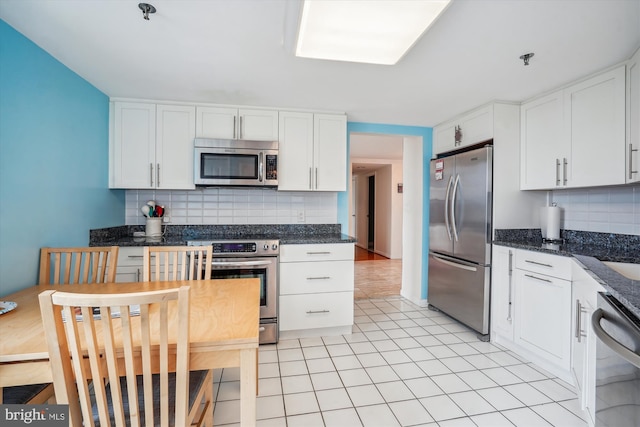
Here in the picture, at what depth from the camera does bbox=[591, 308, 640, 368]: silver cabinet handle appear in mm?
881

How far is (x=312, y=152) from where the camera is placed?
3068 mm

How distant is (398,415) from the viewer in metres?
1.72

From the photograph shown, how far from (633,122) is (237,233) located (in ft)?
11.0

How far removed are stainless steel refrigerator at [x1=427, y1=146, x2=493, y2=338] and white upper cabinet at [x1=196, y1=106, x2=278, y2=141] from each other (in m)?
1.89

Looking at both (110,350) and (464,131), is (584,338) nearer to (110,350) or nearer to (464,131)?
(464,131)

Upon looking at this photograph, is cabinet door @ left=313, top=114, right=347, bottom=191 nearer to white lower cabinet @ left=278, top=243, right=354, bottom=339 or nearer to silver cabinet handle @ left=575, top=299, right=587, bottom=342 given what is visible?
white lower cabinet @ left=278, top=243, right=354, bottom=339

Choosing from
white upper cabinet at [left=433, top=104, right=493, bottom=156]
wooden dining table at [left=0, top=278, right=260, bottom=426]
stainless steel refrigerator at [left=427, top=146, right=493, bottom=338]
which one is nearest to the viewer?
wooden dining table at [left=0, top=278, right=260, bottom=426]

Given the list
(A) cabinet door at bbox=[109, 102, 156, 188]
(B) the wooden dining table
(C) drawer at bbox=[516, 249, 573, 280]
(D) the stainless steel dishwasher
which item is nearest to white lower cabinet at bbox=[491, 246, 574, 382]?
(C) drawer at bbox=[516, 249, 573, 280]

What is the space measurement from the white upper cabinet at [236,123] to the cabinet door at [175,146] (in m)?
0.10

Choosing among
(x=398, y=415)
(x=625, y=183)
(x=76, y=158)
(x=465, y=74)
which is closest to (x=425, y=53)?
(x=465, y=74)

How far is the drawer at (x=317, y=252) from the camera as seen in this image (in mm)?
2691

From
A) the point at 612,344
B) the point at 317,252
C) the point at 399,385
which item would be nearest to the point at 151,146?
the point at 317,252

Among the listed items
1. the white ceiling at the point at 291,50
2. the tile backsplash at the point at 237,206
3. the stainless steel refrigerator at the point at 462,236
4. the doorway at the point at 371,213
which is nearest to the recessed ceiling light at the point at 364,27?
the white ceiling at the point at 291,50

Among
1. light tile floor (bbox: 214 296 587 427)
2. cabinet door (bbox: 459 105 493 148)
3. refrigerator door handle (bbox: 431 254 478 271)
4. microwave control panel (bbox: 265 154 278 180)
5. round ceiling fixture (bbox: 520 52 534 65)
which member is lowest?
light tile floor (bbox: 214 296 587 427)
